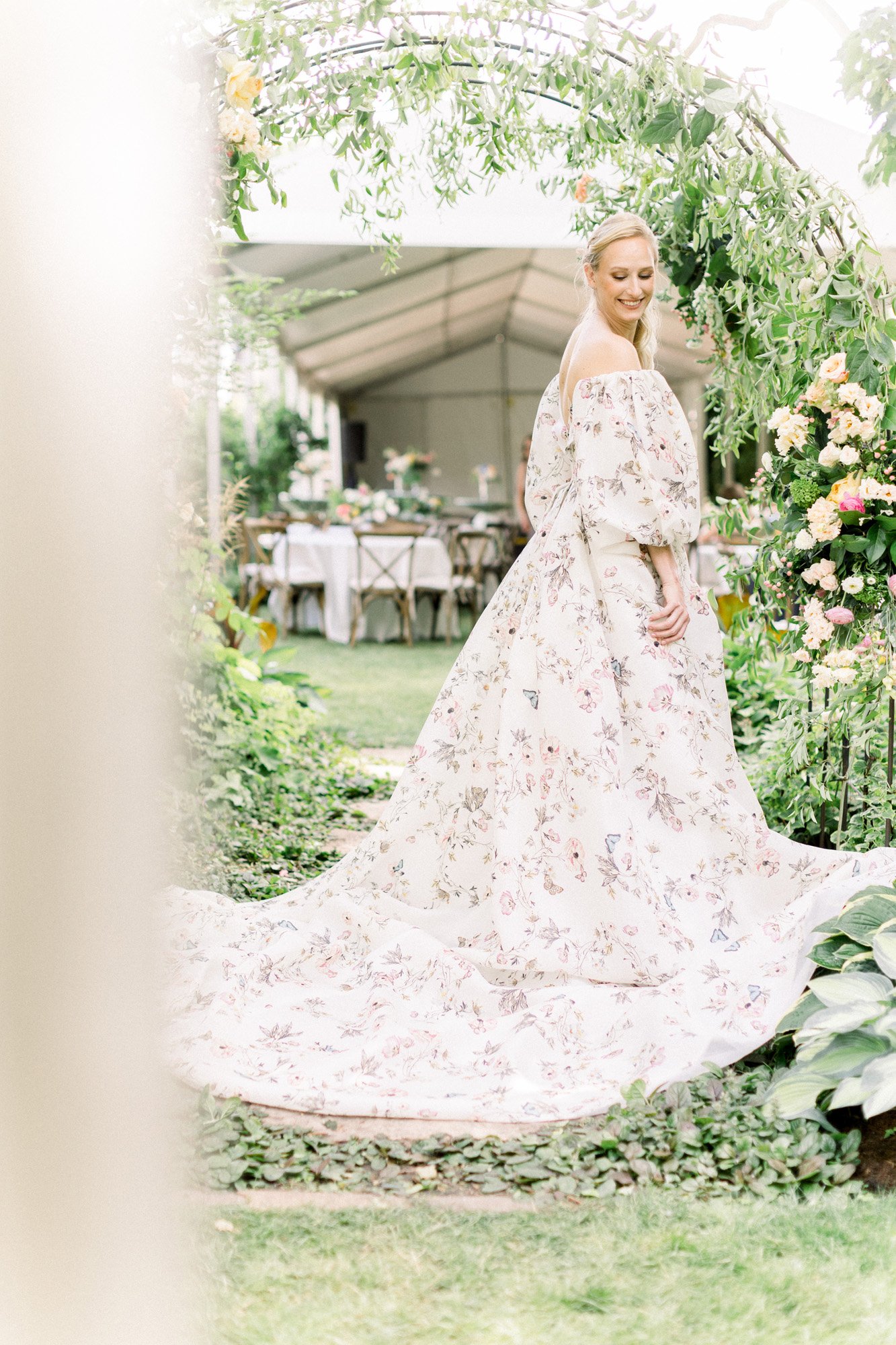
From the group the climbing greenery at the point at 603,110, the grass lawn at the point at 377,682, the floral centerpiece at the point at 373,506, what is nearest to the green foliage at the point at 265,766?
the grass lawn at the point at 377,682

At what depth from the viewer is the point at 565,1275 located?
163 cm

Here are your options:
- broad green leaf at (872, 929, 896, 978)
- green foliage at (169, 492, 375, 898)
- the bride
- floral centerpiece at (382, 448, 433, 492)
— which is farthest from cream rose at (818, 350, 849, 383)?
floral centerpiece at (382, 448, 433, 492)

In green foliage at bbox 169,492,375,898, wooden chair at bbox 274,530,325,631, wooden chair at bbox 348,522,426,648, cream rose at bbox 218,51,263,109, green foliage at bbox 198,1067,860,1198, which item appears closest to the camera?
green foliage at bbox 198,1067,860,1198

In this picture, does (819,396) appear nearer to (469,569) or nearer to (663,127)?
(663,127)

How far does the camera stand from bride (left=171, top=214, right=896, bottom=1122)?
95.5 inches

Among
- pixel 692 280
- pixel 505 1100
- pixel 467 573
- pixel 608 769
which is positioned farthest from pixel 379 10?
pixel 467 573

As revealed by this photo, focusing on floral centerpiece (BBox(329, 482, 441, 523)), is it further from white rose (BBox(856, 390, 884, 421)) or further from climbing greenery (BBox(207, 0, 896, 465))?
white rose (BBox(856, 390, 884, 421))

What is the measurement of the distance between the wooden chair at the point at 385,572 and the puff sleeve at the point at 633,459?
23.0ft

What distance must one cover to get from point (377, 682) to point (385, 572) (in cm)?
229

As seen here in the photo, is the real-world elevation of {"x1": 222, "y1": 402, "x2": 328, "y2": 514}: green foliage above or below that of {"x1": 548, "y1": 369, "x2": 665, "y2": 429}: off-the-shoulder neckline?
above

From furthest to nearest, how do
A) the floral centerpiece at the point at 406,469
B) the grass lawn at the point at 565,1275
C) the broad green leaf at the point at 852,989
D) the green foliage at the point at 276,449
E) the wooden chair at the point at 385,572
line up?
the green foliage at the point at 276,449 < the floral centerpiece at the point at 406,469 < the wooden chair at the point at 385,572 < the broad green leaf at the point at 852,989 < the grass lawn at the point at 565,1275

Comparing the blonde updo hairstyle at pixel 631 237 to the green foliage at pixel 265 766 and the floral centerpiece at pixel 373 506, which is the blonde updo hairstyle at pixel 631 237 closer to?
the green foliage at pixel 265 766

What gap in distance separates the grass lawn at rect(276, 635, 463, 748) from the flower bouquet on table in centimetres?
296

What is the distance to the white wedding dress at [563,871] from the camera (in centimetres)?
237
